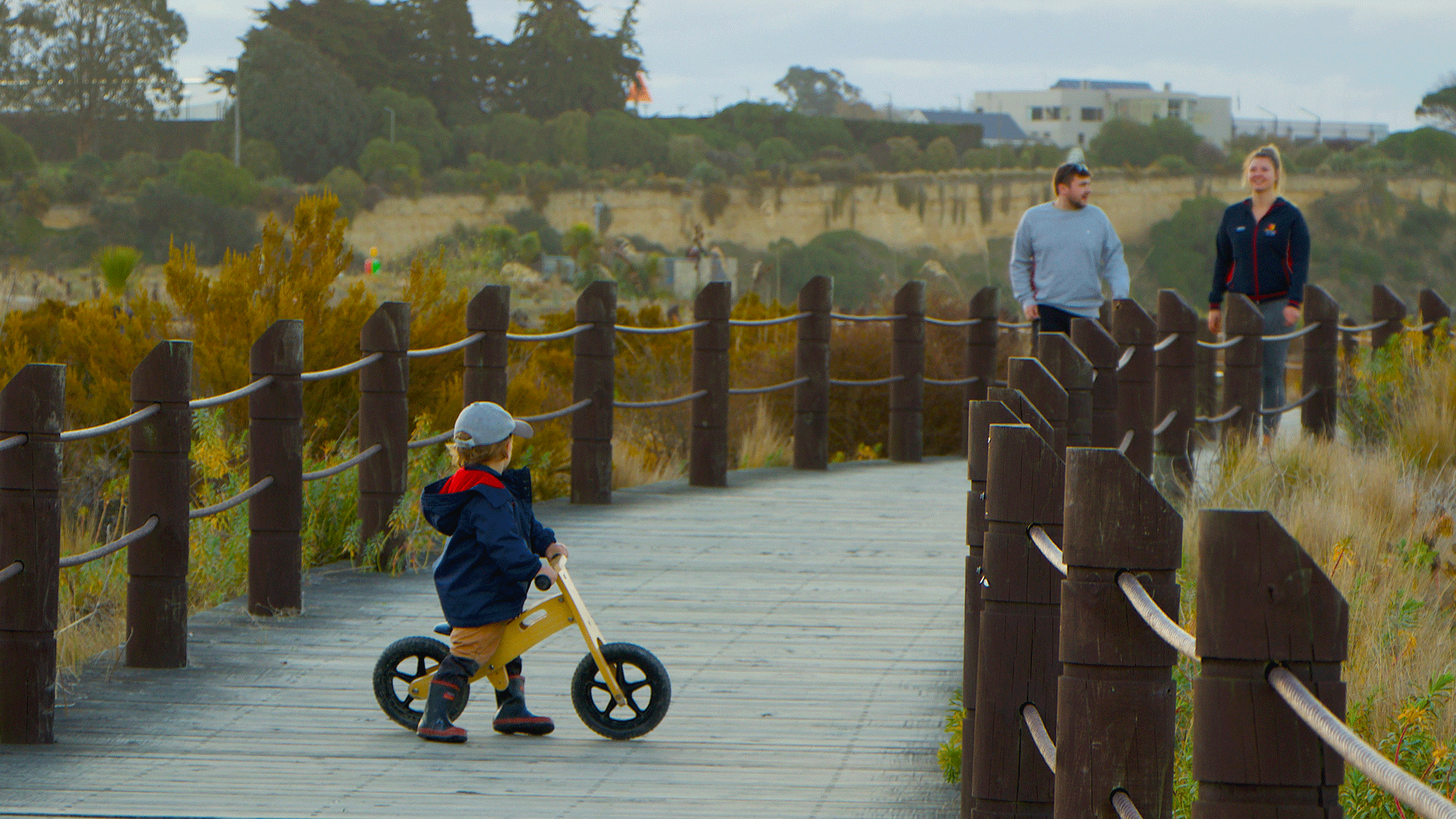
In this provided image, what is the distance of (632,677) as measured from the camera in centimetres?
489

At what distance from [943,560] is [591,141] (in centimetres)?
7013

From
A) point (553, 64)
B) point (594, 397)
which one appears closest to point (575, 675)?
point (594, 397)

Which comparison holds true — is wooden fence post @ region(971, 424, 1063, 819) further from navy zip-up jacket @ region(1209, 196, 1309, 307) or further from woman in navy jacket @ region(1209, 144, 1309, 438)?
navy zip-up jacket @ region(1209, 196, 1309, 307)

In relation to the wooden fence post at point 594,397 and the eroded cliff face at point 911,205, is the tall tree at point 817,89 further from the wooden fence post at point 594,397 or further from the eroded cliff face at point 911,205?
the wooden fence post at point 594,397

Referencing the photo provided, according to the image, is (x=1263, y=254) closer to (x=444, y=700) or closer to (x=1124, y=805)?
(x=444, y=700)

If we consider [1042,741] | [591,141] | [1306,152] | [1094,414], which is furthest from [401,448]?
[1306,152]

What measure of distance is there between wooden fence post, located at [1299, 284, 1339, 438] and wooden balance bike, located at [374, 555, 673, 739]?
735 centimetres

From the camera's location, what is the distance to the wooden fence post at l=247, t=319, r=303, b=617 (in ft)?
18.1

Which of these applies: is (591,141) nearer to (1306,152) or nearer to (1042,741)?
(1306,152)

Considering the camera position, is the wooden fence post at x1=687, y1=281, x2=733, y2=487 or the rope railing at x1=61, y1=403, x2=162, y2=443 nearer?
the rope railing at x1=61, y1=403, x2=162, y2=443

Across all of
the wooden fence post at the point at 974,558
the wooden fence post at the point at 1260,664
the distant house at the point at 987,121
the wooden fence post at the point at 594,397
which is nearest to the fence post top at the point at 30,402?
the wooden fence post at the point at 974,558

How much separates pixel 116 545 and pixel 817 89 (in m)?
131

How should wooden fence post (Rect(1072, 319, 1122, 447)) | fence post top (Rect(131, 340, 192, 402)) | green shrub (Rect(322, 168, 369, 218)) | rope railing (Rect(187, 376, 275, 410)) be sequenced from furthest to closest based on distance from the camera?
green shrub (Rect(322, 168, 369, 218)) → wooden fence post (Rect(1072, 319, 1122, 447)) → rope railing (Rect(187, 376, 275, 410)) → fence post top (Rect(131, 340, 192, 402))

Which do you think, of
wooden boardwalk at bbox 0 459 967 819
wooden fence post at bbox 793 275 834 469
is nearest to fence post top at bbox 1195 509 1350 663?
wooden boardwalk at bbox 0 459 967 819
